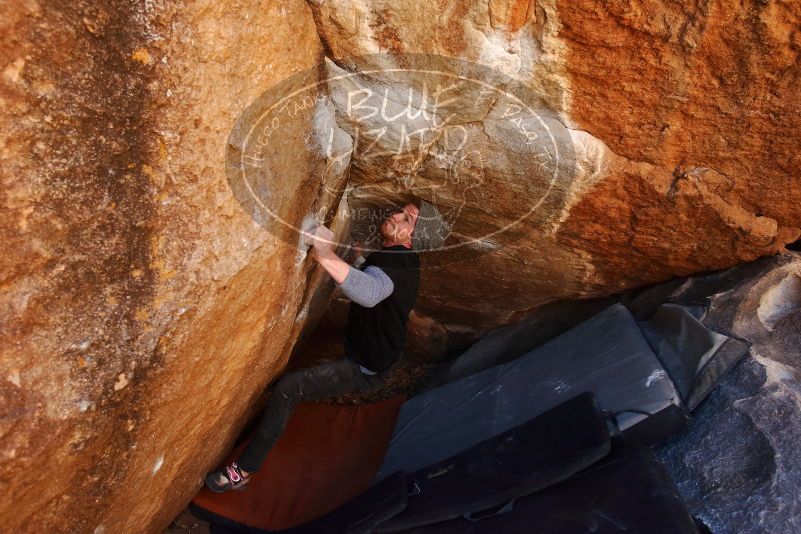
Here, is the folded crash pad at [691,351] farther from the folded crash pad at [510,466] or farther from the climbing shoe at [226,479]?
the climbing shoe at [226,479]

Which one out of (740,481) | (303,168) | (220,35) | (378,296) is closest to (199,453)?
(378,296)

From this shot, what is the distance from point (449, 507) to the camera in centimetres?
221

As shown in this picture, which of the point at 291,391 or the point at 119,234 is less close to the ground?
the point at 119,234

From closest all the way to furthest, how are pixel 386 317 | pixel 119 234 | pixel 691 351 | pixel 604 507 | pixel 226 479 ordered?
pixel 119 234, pixel 604 507, pixel 691 351, pixel 386 317, pixel 226 479

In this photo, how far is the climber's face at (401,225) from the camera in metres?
2.56

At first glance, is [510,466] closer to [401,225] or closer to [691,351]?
[691,351]

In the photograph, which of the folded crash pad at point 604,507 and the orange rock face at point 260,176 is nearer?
the orange rock face at point 260,176

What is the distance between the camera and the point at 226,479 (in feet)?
9.01

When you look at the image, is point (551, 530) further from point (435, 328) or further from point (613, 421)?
point (435, 328)

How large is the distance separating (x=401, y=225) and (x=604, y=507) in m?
1.21

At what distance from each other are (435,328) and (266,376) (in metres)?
1.18

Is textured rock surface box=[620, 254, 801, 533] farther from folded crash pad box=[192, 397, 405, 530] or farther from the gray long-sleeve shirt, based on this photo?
folded crash pad box=[192, 397, 405, 530]

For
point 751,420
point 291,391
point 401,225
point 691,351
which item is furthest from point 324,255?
point 751,420

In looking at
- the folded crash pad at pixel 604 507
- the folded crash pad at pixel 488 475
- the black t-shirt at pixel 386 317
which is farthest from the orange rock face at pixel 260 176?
the folded crash pad at pixel 604 507
